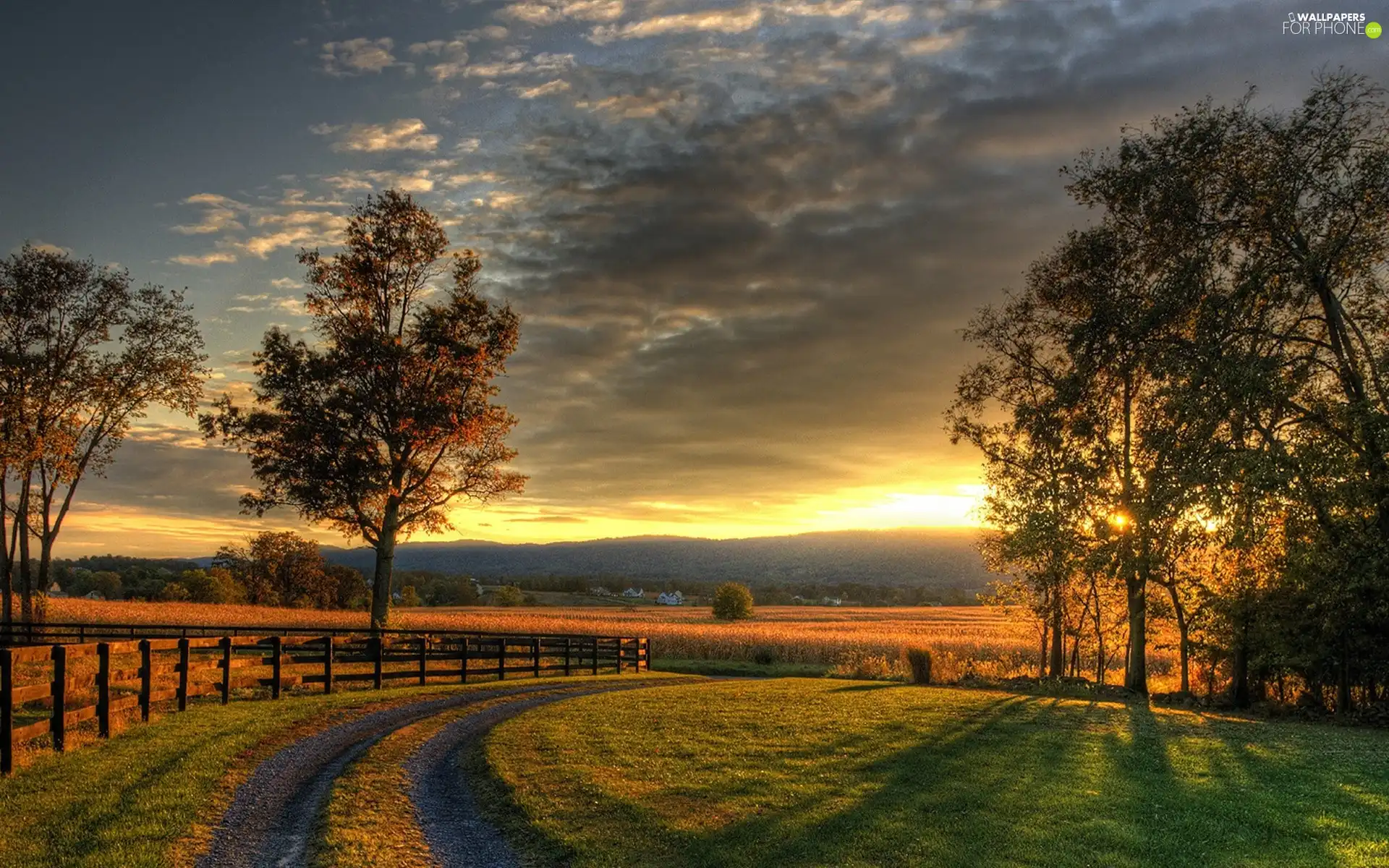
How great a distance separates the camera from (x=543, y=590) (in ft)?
473

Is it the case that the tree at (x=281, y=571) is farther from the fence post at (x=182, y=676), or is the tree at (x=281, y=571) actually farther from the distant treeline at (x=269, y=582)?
the fence post at (x=182, y=676)

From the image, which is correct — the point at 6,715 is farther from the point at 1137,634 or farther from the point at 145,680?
the point at 1137,634

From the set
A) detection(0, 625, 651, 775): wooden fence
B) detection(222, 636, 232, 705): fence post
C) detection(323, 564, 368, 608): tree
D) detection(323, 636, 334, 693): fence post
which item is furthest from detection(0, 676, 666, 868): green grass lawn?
detection(323, 564, 368, 608): tree

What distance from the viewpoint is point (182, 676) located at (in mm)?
16438

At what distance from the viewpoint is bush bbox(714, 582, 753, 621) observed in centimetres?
8294

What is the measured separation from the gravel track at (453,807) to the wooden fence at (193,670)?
5.07 metres

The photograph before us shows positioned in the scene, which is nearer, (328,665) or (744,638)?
(328,665)

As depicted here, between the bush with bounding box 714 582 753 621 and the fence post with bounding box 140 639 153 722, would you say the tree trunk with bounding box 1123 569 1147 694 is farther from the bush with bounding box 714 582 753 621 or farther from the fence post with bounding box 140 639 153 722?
the bush with bounding box 714 582 753 621

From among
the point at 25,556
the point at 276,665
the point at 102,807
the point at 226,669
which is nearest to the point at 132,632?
the point at 25,556

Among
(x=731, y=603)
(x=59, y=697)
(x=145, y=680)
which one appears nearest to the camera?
(x=59, y=697)

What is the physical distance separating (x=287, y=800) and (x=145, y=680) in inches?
255

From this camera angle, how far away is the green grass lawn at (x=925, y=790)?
29.2 feet

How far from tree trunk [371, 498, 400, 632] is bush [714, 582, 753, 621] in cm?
5067

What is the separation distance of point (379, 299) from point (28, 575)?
17.1 meters
